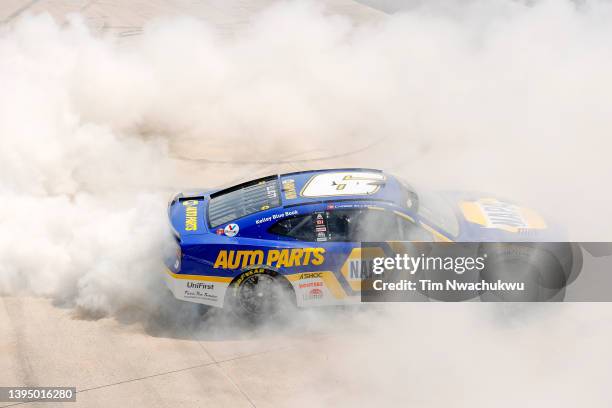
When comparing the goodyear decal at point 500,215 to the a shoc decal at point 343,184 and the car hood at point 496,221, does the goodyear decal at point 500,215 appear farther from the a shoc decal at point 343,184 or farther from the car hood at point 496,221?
the a shoc decal at point 343,184

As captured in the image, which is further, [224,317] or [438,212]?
[438,212]

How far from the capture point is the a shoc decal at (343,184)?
7.30m

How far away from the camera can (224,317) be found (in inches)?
289

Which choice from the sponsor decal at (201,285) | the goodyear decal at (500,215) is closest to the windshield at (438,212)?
the goodyear decal at (500,215)

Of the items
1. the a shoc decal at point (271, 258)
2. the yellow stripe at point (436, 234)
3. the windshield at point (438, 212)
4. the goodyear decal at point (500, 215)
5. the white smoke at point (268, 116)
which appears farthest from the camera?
the white smoke at point (268, 116)

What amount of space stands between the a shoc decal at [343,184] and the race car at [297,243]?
24mm

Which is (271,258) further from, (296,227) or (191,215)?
(191,215)

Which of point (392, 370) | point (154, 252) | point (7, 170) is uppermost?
point (7, 170)

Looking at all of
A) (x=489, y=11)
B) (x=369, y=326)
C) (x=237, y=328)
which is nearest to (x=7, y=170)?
(x=237, y=328)

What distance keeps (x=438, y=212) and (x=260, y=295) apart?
1899mm

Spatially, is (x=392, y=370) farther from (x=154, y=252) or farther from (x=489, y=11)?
(x=489, y=11)

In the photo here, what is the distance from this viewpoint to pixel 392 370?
6.61 metres

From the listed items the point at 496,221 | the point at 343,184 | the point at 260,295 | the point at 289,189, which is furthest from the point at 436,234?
the point at 260,295

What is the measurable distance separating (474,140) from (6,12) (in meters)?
13.3
